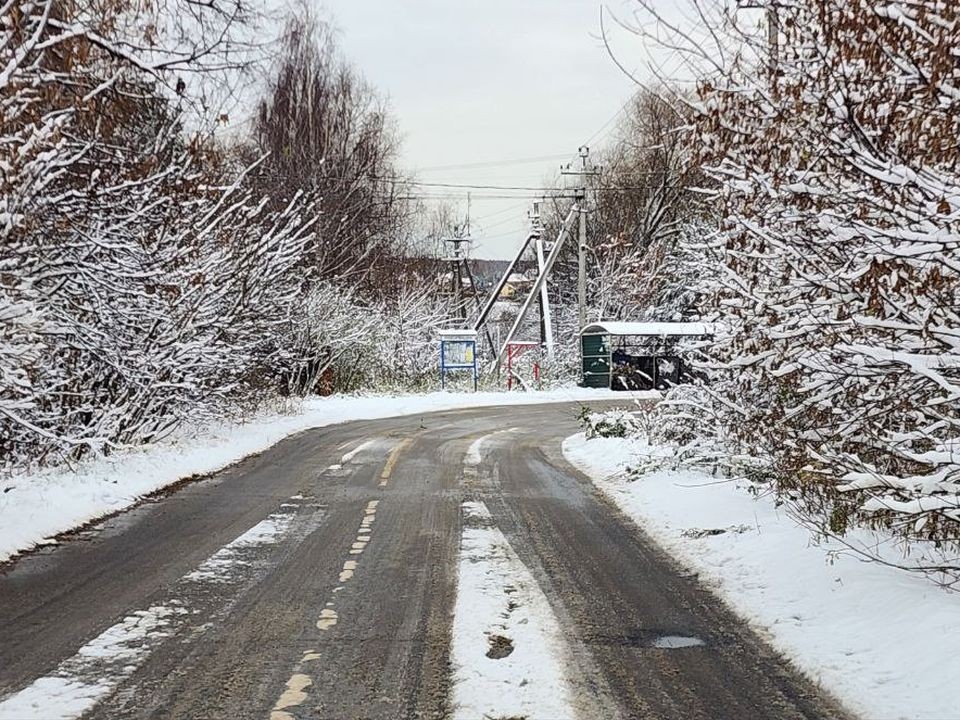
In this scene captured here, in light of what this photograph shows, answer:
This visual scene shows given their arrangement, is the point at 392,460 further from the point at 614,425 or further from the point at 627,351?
the point at 627,351

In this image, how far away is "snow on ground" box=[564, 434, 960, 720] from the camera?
4262 mm

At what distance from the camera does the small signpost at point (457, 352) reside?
34.4 meters

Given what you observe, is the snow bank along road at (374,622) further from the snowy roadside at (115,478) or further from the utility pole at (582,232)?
the utility pole at (582,232)

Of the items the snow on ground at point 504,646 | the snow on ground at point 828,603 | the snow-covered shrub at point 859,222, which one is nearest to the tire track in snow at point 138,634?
the snow on ground at point 504,646

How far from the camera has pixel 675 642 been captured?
5.16 metres

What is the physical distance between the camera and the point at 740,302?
7184 mm

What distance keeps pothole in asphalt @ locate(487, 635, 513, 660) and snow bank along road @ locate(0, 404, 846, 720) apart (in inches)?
0.7

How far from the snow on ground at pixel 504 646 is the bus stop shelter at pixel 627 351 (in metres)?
28.9

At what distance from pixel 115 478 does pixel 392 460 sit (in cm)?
457

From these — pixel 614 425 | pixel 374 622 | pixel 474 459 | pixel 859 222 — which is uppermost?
pixel 859 222

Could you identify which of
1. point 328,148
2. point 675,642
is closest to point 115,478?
point 675,642

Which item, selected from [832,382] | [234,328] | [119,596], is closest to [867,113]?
[832,382]

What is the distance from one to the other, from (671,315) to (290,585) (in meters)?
37.7

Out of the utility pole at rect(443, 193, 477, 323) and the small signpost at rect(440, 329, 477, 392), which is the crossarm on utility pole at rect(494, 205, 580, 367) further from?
the utility pole at rect(443, 193, 477, 323)
